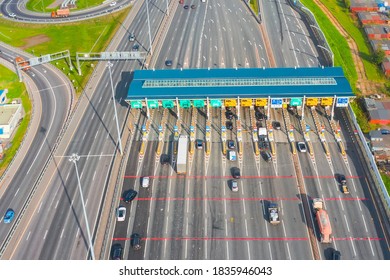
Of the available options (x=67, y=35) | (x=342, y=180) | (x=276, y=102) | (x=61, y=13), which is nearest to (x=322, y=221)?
(x=342, y=180)

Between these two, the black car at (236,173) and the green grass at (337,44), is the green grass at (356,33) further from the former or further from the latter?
the black car at (236,173)

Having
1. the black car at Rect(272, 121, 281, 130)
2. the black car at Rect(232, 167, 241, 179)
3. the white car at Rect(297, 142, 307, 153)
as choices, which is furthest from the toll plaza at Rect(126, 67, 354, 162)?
the black car at Rect(232, 167, 241, 179)

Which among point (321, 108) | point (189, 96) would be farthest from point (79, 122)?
point (321, 108)

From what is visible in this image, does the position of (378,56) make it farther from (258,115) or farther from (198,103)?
(198,103)

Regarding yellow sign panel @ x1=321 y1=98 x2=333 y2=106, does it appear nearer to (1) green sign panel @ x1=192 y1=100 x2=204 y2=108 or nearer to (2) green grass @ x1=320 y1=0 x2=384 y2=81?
(1) green sign panel @ x1=192 y1=100 x2=204 y2=108

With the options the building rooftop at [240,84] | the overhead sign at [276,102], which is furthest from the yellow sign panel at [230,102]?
the overhead sign at [276,102]

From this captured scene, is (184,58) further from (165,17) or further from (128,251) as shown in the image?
(128,251)
